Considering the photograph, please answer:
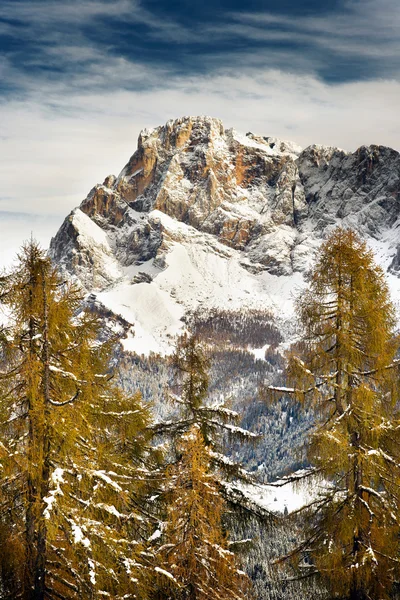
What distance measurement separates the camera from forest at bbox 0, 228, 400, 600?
1182 centimetres

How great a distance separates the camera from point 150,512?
16188mm

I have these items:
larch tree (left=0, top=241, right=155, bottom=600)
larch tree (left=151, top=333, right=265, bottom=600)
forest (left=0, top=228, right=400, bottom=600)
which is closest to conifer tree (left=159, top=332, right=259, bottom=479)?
forest (left=0, top=228, right=400, bottom=600)

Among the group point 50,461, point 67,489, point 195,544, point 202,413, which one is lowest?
point 195,544

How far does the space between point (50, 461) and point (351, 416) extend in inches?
294

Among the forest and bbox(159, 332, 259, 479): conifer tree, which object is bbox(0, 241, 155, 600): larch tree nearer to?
the forest

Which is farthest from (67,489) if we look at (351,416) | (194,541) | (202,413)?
(351,416)

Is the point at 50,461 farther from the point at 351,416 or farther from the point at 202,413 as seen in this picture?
the point at 351,416

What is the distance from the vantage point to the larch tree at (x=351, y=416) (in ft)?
48.1

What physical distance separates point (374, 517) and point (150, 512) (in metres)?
5.79

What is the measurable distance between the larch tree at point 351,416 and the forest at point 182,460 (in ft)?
0.14

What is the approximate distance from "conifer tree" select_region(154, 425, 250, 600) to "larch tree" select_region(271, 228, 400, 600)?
3.09 meters

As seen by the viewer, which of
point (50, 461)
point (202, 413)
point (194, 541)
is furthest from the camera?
point (202, 413)

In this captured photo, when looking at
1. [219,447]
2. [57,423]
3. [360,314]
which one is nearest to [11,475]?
[57,423]

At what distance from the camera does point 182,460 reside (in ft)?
46.8
